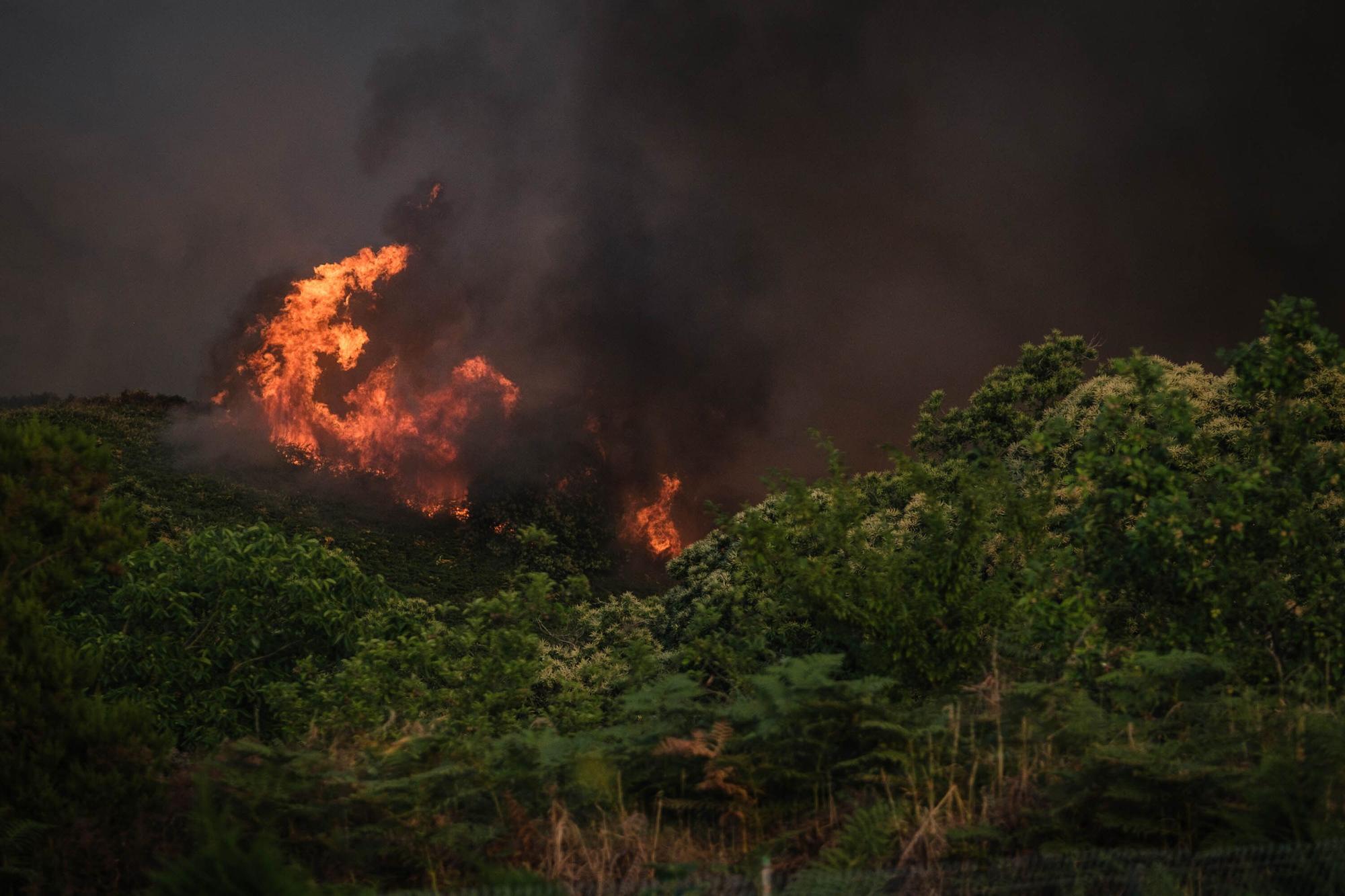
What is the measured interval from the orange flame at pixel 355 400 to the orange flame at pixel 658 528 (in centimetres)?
999

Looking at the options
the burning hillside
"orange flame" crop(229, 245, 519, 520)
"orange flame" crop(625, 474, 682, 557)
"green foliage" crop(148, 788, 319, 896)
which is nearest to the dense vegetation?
"green foliage" crop(148, 788, 319, 896)

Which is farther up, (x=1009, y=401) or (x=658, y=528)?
(x=658, y=528)

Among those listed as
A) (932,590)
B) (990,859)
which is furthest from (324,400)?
(990,859)

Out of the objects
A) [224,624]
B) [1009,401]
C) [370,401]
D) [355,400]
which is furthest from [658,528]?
[224,624]

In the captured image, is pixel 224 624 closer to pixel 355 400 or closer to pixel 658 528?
pixel 658 528

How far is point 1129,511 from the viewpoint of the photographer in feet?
39.0

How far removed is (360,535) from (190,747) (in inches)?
1436

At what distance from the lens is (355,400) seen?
61188 mm

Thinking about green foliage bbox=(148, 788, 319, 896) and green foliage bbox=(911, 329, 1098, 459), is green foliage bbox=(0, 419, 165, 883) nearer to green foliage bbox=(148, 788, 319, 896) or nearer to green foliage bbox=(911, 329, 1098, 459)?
green foliage bbox=(148, 788, 319, 896)

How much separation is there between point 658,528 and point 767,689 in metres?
51.3

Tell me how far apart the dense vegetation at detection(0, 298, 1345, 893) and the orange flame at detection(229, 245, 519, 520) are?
139 ft

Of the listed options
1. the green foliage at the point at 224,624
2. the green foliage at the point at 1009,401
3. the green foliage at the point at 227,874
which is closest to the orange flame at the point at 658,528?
the green foliage at the point at 1009,401

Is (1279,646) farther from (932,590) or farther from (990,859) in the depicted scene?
(990,859)

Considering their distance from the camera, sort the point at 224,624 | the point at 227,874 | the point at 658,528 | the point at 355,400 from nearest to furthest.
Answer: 1. the point at 227,874
2. the point at 224,624
3. the point at 658,528
4. the point at 355,400
